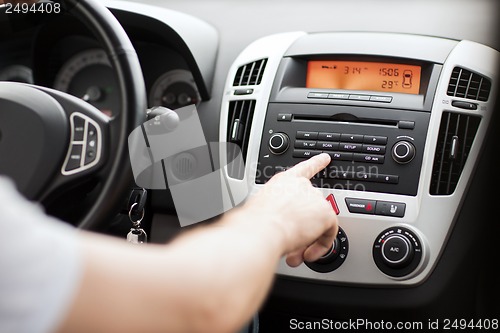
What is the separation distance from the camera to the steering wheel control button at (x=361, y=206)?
120 cm

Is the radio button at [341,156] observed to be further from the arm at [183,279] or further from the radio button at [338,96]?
the arm at [183,279]

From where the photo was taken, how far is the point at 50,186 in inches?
34.3

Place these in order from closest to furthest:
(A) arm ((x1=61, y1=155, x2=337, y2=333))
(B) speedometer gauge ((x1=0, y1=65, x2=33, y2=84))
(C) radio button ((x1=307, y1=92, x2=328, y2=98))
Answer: (A) arm ((x1=61, y1=155, x2=337, y2=333)) < (C) radio button ((x1=307, y1=92, x2=328, y2=98)) < (B) speedometer gauge ((x1=0, y1=65, x2=33, y2=84))

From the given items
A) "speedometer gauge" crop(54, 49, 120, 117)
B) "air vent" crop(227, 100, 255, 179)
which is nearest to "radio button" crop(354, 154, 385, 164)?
"air vent" crop(227, 100, 255, 179)

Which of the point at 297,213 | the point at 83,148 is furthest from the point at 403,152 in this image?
the point at 83,148

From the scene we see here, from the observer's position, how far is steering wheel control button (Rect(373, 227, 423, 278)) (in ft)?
3.84

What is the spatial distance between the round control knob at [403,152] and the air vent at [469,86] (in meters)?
0.13

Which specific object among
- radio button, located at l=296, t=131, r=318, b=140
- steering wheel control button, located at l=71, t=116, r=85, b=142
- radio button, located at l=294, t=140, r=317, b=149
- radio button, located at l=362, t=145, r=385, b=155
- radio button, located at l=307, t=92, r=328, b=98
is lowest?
radio button, located at l=294, t=140, r=317, b=149

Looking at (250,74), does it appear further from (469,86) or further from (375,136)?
(469,86)

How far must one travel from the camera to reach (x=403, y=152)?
3.91 feet

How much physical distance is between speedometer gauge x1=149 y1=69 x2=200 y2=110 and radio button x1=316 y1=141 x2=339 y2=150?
15.8 inches

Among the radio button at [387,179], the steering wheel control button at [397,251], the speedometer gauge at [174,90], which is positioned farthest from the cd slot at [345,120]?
the speedometer gauge at [174,90]

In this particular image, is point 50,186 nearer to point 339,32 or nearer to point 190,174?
point 190,174

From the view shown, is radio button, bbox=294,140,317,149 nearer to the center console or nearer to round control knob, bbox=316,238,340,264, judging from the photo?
the center console
